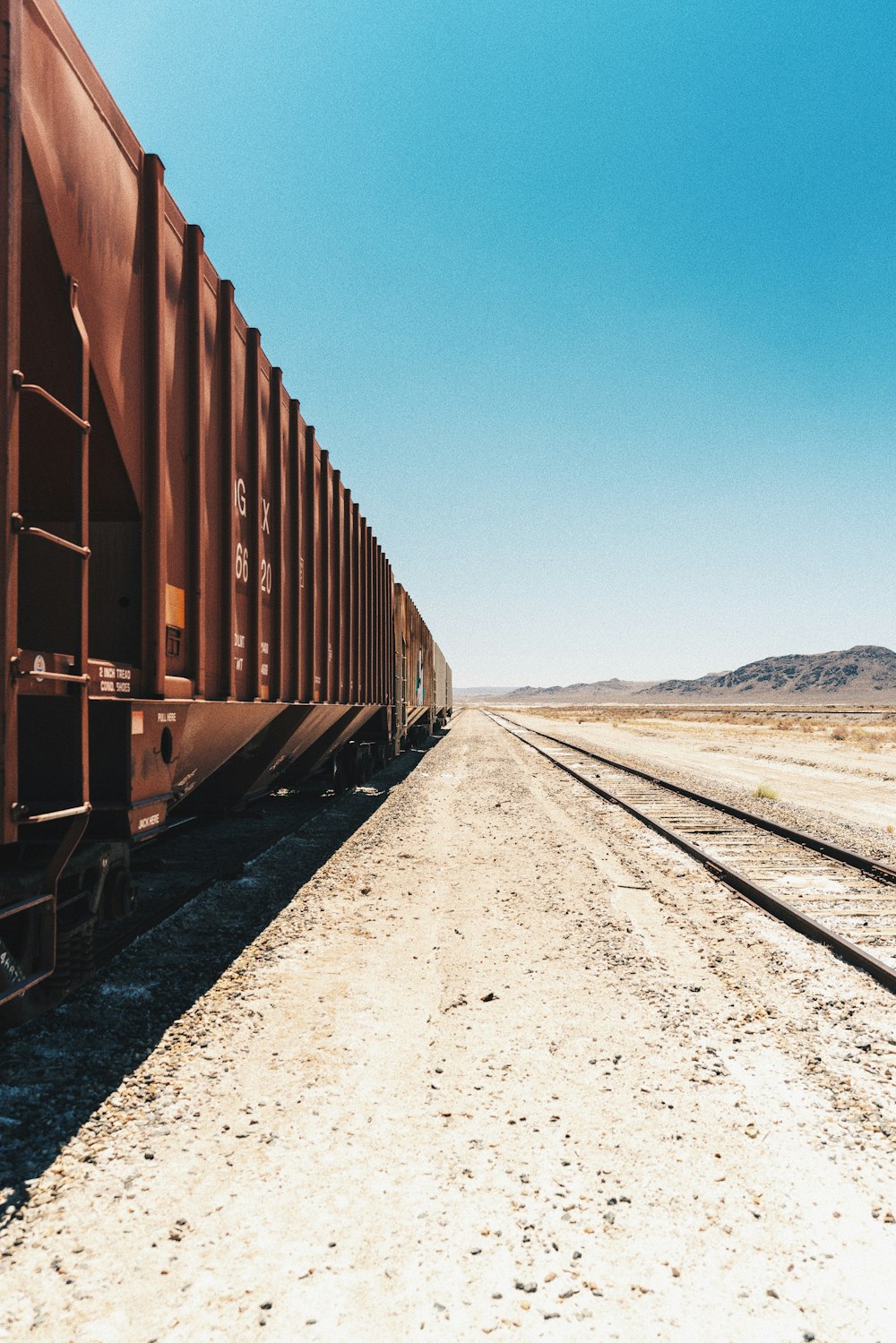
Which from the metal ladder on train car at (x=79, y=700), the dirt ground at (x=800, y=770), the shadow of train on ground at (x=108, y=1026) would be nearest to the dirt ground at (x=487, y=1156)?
the shadow of train on ground at (x=108, y=1026)

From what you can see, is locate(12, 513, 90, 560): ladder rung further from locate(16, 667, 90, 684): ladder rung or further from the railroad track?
the railroad track

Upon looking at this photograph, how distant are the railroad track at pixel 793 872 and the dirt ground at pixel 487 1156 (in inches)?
18.5

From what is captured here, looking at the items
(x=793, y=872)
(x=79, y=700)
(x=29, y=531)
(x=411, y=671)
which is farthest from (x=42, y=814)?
(x=411, y=671)

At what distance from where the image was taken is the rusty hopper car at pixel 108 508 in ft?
11.5

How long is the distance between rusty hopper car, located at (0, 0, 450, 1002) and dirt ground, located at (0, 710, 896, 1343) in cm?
103

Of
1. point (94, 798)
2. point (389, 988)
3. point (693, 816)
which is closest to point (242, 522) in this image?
point (94, 798)

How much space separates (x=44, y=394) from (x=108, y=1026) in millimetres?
3485

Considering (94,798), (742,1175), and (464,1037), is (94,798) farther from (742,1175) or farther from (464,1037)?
(742,1175)

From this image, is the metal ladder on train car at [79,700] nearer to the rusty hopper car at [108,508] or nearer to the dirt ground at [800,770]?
the rusty hopper car at [108,508]

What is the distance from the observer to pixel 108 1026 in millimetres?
4504

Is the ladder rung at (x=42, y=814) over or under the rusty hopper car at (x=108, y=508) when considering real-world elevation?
under

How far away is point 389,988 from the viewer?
5.25 m

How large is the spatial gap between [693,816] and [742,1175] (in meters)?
9.97

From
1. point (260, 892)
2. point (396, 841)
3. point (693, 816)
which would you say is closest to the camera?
point (260, 892)
